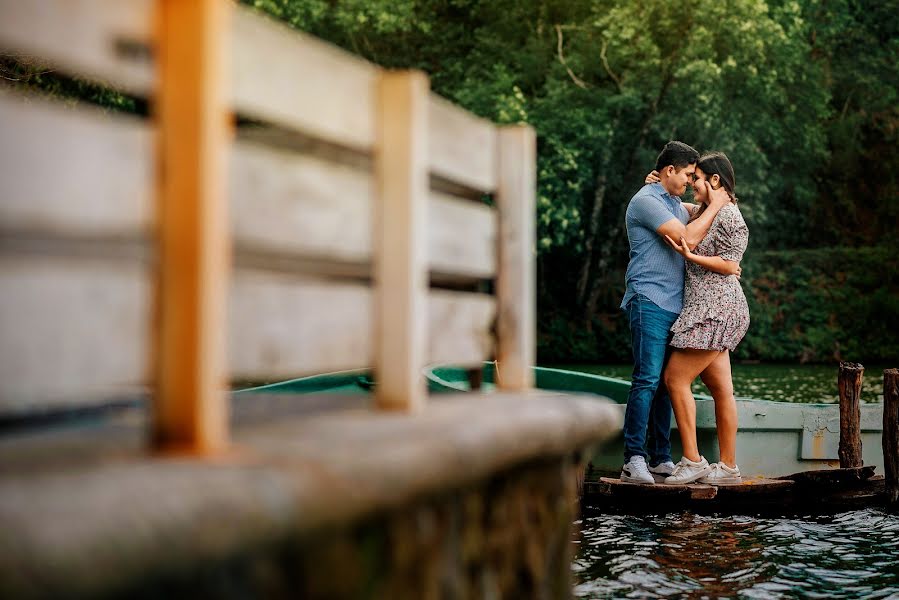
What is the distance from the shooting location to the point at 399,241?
2.42m

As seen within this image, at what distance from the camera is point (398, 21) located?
22.8 meters

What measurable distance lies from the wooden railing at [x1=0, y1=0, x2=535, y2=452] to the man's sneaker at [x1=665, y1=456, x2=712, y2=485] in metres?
4.58

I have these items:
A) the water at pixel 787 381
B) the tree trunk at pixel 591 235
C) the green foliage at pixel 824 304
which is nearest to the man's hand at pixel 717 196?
the water at pixel 787 381

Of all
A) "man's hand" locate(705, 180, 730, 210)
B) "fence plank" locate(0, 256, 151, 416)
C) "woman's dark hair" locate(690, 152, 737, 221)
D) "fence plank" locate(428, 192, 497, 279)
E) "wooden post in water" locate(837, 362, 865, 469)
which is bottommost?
"wooden post in water" locate(837, 362, 865, 469)

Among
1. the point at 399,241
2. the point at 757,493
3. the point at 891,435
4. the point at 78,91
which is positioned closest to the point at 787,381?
the point at 891,435

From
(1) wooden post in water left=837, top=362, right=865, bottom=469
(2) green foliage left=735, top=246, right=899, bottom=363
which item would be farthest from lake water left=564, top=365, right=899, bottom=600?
(2) green foliage left=735, top=246, right=899, bottom=363

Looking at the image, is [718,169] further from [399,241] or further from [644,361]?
[399,241]

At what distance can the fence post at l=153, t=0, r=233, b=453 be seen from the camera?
5.57 feet

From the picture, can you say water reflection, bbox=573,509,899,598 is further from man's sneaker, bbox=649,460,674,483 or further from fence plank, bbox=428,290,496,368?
fence plank, bbox=428,290,496,368

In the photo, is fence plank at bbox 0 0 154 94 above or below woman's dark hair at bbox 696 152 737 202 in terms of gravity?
below

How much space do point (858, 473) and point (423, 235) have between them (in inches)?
241

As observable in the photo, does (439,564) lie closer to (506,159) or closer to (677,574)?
(506,159)

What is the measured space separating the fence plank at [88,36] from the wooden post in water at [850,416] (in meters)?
7.10

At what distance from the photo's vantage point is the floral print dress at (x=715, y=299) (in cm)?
698
